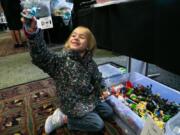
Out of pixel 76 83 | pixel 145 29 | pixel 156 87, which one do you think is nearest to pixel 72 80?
pixel 76 83

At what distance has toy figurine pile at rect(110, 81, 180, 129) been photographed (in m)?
1.25

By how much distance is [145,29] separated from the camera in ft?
2.99

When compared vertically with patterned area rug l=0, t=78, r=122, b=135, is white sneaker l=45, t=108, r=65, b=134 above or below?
above

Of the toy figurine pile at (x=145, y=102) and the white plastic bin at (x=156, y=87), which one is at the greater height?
the white plastic bin at (x=156, y=87)

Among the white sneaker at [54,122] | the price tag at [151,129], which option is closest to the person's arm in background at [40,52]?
the white sneaker at [54,122]

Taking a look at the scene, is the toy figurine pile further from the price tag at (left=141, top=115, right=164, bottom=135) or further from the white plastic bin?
the price tag at (left=141, top=115, right=164, bottom=135)

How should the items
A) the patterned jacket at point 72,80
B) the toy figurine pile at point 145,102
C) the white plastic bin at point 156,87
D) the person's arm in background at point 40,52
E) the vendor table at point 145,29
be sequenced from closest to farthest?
the vendor table at point 145,29
the person's arm in background at point 40,52
the patterned jacket at point 72,80
the toy figurine pile at point 145,102
the white plastic bin at point 156,87

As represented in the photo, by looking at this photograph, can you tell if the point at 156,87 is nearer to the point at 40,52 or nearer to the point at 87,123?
the point at 87,123

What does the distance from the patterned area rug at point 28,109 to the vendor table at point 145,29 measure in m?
0.49

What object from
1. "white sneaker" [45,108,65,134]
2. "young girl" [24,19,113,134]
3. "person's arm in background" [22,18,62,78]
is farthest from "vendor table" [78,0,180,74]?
"white sneaker" [45,108,65,134]

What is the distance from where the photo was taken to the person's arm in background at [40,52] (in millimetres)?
912

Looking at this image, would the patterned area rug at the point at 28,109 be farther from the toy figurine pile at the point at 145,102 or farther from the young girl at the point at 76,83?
the toy figurine pile at the point at 145,102

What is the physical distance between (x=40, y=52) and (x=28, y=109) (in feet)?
2.20

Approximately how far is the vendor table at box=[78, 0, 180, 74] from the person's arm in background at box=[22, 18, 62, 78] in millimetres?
338
